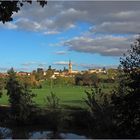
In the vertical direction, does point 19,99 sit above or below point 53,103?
above

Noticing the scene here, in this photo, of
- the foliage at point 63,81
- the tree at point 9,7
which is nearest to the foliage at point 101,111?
the tree at point 9,7

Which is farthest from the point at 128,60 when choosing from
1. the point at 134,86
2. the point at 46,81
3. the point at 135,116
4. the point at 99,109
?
the point at 46,81

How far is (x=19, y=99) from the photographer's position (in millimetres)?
43719

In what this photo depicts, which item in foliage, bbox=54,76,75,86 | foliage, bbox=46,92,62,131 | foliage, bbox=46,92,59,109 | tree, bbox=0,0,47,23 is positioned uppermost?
foliage, bbox=54,76,75,86

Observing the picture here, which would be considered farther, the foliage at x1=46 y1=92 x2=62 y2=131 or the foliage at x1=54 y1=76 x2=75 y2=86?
the foliage at x1=54 y1=76 x2=75 y2=86

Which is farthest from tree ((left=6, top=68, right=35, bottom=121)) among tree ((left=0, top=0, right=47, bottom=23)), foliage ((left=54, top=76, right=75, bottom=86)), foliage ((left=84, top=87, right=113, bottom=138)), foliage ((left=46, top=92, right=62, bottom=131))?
foliage ((left=54, top=76, right=75, bottom=86))

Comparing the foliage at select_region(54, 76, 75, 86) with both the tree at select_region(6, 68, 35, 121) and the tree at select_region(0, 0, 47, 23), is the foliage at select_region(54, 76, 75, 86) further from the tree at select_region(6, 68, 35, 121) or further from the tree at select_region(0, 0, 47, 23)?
the tree at select_region(0, 0, 47, 23)

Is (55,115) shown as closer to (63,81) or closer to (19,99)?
(19,99)

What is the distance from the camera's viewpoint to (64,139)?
3198 centimetres

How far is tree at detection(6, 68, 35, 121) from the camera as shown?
41.9m

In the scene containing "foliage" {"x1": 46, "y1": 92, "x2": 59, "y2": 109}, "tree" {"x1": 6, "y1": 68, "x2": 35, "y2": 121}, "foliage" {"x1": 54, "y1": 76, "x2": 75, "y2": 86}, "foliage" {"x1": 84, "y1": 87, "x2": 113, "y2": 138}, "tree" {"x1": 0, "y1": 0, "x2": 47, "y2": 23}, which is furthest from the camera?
"foliage" {"x1": 54, "y1": 76, "x2": 75, "y2": 86}

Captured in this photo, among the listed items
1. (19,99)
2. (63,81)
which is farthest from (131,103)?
(63,81)

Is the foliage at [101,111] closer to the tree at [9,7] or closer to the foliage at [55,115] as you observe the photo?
the foliage at [55,115]

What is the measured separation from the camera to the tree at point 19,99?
41938mm
